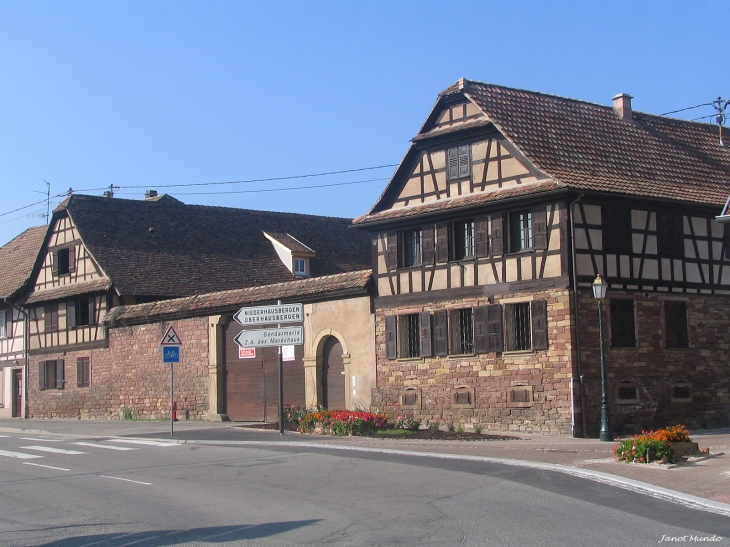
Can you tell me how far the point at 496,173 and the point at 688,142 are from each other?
8.58 metres

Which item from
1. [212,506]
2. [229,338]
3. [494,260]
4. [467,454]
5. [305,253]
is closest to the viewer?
[212,506]

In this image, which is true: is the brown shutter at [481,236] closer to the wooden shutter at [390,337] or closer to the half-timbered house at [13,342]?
the wooden shutter at [390,337]

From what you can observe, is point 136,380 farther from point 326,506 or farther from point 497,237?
point 326,506

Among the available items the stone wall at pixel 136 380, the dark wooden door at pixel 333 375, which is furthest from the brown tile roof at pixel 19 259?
the dark wooden door at pixel 333 375

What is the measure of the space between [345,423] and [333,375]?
5.77 m

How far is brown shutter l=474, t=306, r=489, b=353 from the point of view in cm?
2558

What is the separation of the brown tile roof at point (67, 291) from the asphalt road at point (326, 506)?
21.7m

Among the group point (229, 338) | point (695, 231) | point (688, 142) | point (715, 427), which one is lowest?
point (715, 427)

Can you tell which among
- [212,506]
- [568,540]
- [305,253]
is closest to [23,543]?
[212,506]

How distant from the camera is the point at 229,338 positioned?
3309 cm

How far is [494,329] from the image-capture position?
25.4 meters

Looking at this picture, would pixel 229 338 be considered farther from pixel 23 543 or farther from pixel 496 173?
pixel 23 543

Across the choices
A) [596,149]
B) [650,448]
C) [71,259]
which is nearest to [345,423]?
[650,448]

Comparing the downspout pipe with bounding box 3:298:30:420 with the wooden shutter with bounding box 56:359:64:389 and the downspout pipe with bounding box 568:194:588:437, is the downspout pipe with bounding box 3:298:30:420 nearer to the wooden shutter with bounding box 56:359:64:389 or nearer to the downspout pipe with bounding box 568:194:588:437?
the wooden shutter with bounding box 56:359:64:389
